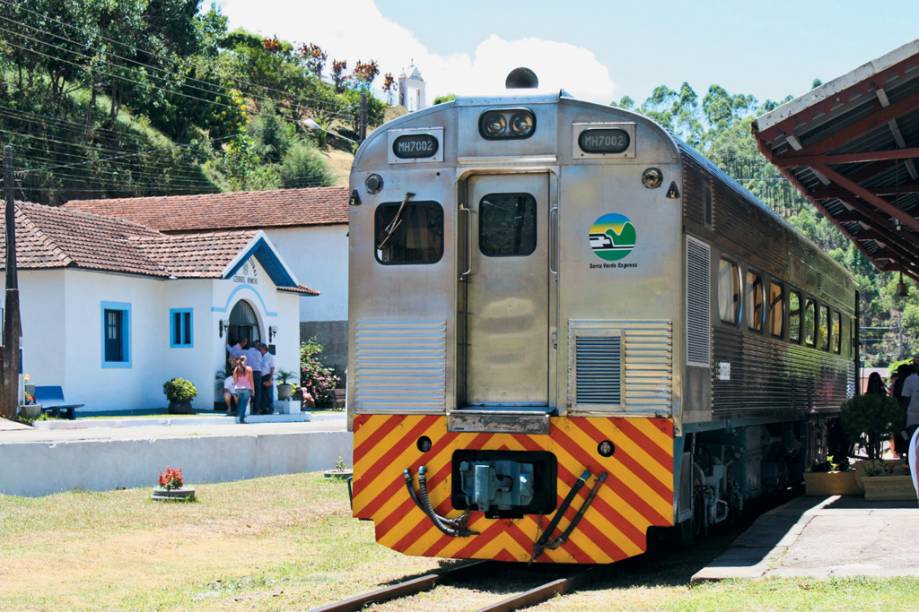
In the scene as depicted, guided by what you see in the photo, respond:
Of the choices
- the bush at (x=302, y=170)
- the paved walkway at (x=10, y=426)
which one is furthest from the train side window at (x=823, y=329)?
the bush at (x=302, y=170)

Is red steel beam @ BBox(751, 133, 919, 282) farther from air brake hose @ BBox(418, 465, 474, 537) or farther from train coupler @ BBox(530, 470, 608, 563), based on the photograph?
air brake hose @ BBox(418, 465, 474, 537)

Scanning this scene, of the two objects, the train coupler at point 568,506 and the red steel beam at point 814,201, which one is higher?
the red steel beam at point 814,201

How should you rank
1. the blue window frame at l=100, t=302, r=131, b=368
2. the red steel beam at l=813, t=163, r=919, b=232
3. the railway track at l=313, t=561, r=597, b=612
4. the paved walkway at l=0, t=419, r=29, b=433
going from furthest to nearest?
1. the blue window frame at l=100, t=302, r=131, b=368
2. the paved walkway at l=0, t=419, r=29, b=433
3. the red steel beam at l=813, t=163, r=919, b=232
4. the railway track at l=313, t=561, r=597, b=612

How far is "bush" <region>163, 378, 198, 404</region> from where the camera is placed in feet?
101

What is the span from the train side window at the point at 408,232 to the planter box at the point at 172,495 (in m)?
6.71

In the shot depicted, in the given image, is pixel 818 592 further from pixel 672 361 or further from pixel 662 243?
pixel 662 243

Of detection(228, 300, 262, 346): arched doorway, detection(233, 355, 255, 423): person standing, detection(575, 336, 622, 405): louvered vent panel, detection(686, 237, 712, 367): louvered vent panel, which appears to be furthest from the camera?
detection(228, 300, 262, 346): arched doorway

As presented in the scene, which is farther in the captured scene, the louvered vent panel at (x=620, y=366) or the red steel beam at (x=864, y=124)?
the red steel beam at (x=864, y=124)

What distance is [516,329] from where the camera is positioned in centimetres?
1038

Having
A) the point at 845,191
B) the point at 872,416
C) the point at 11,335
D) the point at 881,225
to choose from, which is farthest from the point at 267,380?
the point at 872,416

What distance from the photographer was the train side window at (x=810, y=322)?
17.5 metres

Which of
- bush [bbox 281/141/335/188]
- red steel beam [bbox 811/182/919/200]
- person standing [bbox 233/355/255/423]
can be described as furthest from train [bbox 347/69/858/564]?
bush [bbox 281/141/335/188]

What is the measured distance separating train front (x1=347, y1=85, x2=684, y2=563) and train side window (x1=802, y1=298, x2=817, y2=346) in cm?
786

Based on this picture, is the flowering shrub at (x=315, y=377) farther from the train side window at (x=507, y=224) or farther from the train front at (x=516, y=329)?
the train side window at (x=507, y=224)
